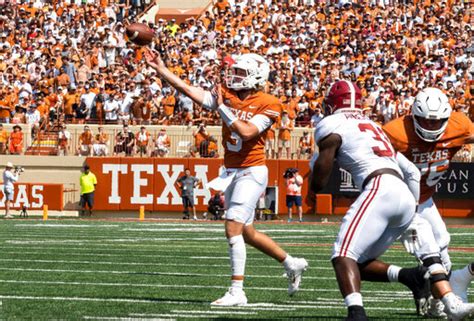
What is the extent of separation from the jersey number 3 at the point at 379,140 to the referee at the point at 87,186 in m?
22.7

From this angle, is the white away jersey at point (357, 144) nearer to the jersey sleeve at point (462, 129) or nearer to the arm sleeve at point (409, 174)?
the arm sleeve at point (409, 174)

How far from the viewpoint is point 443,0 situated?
34.4 meters

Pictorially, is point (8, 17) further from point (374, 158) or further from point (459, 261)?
point (374, 158)

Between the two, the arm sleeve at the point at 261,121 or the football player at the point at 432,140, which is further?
the arm sleeve at the point at 261,121

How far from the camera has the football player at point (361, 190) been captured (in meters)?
7.13

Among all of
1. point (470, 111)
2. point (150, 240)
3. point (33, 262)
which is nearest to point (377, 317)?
point (33, 262)

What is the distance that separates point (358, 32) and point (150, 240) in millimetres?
15895

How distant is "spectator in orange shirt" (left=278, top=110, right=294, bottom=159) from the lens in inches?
1149

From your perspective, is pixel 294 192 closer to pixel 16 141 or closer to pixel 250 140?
pixel 16 141

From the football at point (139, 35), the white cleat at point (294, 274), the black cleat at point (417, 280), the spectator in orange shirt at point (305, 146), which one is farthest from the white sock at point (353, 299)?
the spectator in orange shirt at point (305, 146)

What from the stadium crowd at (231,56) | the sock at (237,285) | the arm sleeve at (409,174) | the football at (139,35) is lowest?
the sock at (237,285)

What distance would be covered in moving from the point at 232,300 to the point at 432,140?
1.90m

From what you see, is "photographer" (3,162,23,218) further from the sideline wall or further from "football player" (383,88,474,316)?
"football player" (383,88,474,316)

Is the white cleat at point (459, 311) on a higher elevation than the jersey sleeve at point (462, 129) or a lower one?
lower
